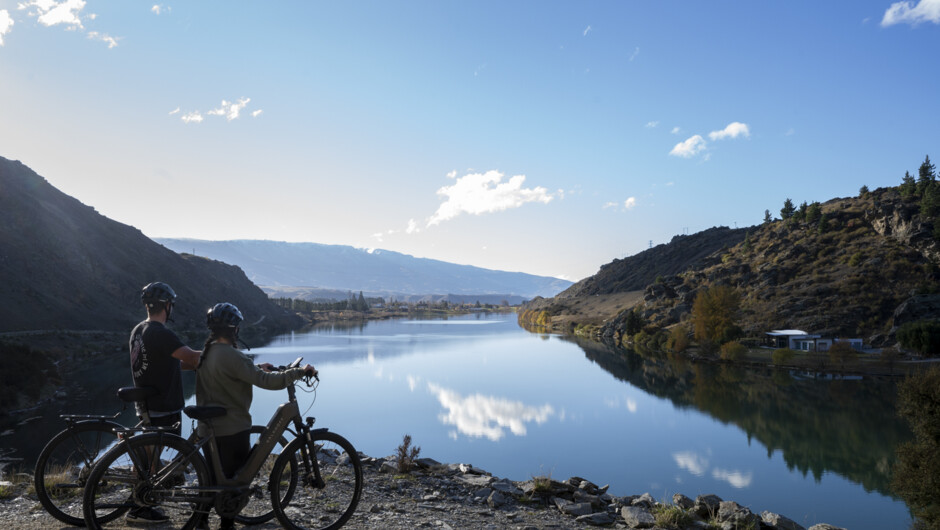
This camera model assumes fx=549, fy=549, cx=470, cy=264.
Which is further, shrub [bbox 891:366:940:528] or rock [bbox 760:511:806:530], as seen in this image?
shrub [bbox 891:366:940:528]

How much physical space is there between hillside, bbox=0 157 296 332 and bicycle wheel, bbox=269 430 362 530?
6203cm

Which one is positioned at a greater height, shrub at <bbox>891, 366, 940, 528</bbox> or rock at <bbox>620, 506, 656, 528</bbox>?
rock at <bbox>620, 506, 656, 528</bbox>

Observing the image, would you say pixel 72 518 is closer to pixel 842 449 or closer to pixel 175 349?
pixel 175 349

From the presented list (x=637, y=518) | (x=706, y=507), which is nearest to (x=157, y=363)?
(x=637, y=518)

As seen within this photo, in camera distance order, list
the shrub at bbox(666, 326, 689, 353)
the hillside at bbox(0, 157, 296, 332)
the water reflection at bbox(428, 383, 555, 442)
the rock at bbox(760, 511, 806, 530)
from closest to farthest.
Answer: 1. the rock at bbox(760, 511, 806, 530)
2. the water reflection at bbox(428, 383, 555, 442)
3. the hillside at bbox(0, 157, 296, 332)
4. the shrub at bbox(666, 326, 689, 353)

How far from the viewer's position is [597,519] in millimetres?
8273

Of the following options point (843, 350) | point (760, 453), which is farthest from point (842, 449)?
point (843, 350)

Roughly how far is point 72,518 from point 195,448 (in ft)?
6.73

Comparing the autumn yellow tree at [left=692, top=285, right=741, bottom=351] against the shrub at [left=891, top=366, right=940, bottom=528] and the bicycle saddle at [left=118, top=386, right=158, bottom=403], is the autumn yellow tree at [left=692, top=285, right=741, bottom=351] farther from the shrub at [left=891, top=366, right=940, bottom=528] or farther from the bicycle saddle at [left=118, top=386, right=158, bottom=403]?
the bicycle saddle at [left=118, top=386, right=158, bottom=403]

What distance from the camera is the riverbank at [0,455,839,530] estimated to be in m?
7.40

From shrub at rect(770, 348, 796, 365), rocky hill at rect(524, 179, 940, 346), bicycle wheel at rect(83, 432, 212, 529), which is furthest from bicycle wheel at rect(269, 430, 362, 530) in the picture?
rocky hill at rect(524, 179, 940, 346)

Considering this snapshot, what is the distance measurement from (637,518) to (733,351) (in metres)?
61.1

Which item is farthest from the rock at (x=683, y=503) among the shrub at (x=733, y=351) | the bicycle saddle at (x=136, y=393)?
the shrub at (x=733, y=351)

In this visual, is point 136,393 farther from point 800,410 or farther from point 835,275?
point 835,275
